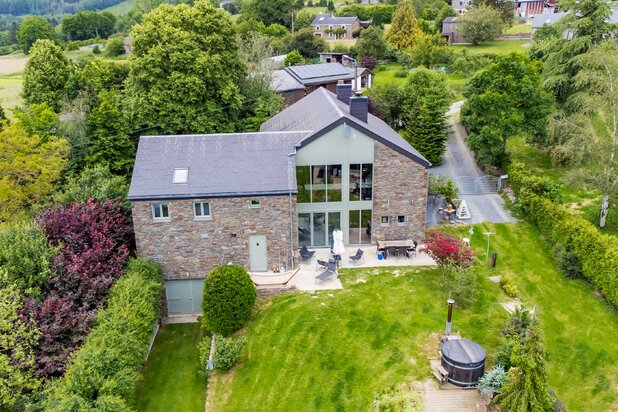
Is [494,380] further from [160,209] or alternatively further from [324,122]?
[160,209]

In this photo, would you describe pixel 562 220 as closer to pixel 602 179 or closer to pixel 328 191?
pixel 602 179

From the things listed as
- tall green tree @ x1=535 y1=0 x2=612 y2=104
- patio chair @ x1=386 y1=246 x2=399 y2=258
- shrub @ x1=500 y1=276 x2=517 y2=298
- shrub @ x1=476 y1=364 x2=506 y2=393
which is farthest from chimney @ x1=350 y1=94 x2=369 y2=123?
tall green tree @ x1=535 y1=0 x2=612 y2=104

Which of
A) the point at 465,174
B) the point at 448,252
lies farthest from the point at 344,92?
the point at 448,252

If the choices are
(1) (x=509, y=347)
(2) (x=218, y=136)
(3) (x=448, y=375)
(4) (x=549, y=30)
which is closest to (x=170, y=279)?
(2) (x=218, y=136)

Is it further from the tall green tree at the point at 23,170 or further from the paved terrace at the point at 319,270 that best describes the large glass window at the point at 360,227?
the tall green tree at the point at 23,170

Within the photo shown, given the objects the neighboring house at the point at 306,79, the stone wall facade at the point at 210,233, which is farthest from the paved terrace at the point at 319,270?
the neighboring house at the point at 306,79

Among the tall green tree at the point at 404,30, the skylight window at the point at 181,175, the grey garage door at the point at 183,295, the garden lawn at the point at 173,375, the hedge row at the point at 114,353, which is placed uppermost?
the tall green tree at the point at 404,30

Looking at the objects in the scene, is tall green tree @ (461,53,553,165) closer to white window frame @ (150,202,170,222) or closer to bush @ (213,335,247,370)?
white window frame @ (150,202,170,222)
